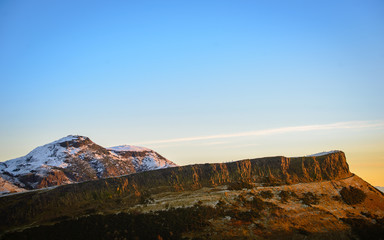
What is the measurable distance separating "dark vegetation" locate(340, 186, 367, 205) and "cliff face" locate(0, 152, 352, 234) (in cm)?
269

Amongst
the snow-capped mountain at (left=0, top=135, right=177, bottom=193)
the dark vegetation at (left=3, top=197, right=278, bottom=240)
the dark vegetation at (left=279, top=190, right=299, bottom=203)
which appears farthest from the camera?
the snow-capped mountain at (left=0, top=135, right=177, bottom=193)

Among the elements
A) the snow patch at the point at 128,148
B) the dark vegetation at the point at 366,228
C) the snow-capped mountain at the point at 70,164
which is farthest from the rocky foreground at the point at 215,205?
the snow patch at the point at 128,148

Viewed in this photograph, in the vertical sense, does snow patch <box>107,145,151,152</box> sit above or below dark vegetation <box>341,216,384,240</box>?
above

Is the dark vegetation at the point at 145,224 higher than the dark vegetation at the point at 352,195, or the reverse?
the dark vegetation at the point at 145,224

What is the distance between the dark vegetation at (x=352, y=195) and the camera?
86.6 feet

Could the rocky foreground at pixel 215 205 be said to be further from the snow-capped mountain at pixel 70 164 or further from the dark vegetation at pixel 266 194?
the snow-capped mountain at pixel 70 164

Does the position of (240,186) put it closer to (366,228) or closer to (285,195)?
(285,195)

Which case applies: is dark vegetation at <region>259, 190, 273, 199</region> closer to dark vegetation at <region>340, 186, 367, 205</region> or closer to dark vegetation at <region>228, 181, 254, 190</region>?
dark vegetation at <region>228, 181, 254, 190</region>

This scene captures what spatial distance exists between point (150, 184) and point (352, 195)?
21591mm

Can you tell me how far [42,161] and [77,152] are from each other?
312 inches

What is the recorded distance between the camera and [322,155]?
35062 millimetres

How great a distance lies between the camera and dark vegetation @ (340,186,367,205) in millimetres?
26406

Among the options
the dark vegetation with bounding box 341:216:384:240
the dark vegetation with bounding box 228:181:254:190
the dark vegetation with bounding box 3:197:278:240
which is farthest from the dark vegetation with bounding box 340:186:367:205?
the dark vegetation with bounding box 228:181:254:190

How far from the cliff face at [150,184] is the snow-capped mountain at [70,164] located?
22.5 metres
